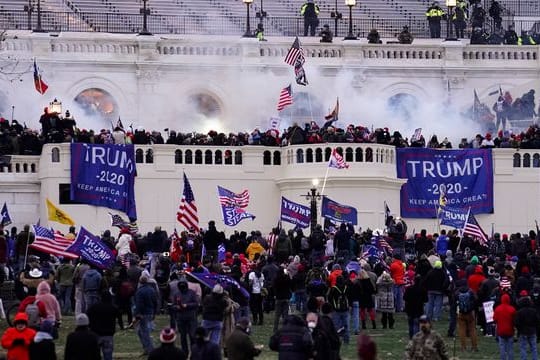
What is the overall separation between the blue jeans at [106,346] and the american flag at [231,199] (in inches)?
784

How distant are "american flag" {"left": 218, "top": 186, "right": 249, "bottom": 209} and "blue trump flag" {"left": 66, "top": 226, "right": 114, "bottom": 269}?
1200cm

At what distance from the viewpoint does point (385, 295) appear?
46.9 meters

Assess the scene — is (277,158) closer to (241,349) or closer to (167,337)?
(241,349)

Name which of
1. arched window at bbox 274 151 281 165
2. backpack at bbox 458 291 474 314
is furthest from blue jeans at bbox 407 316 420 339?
arched window at bbox 274 151 281 165

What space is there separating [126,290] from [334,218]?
14740 millimetres

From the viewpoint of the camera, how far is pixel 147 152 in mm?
62031

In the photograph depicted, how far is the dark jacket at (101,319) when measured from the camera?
36688mm

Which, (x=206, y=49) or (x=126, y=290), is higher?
(x=206, y=49)

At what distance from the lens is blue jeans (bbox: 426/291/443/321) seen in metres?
→ 45.4

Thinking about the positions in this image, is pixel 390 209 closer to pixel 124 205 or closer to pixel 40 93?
pixel 124 205

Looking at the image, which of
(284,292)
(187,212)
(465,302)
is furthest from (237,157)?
(465,302)

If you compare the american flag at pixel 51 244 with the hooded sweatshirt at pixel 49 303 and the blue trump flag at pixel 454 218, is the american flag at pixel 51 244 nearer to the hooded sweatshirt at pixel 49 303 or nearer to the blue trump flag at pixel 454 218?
the hooded sweatshirt at pixel 49 303

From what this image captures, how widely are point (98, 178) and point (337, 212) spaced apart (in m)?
6.65

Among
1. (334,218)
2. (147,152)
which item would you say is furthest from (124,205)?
(334,218)
